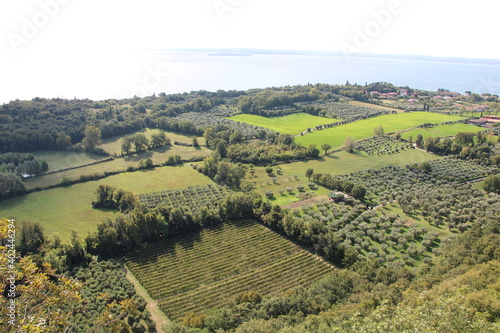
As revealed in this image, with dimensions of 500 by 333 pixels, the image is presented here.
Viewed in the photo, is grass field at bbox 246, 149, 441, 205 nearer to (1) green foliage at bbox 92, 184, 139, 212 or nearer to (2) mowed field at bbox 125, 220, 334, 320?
(2) mowed field at bbox 125, 220, 334, 320

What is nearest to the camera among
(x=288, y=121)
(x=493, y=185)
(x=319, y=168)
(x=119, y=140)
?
(x=493, y=185)

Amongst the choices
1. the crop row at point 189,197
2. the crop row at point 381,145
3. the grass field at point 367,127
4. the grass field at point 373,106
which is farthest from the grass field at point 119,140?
the grass field at point 373,106

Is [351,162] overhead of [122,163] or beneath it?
beneath

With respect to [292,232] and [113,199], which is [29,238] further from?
[292,232]

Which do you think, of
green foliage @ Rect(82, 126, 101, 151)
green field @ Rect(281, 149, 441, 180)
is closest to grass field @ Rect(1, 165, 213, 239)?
green foliage @ Rect(82, 126, 101, 151)

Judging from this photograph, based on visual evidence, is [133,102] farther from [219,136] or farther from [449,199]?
[449,199]

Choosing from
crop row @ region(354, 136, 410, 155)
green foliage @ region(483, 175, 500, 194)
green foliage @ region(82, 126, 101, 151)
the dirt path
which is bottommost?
the dirt path

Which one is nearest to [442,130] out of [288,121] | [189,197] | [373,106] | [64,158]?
[373,106]
